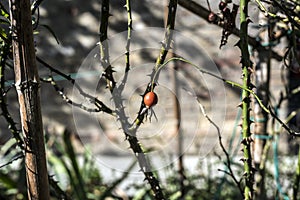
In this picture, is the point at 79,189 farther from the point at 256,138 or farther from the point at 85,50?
the point at 85,50

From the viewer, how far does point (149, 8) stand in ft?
10.5

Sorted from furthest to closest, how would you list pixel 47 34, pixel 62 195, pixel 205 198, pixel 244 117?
pixel 47 34, pixel 205 198, pixel 62 195, pixel 244 117

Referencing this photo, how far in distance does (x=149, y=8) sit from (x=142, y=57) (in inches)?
12.3

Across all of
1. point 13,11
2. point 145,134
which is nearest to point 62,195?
point 145,134

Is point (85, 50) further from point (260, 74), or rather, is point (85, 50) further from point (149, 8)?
point (260, 74)

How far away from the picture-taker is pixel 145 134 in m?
1.03

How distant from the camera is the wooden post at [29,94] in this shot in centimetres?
67

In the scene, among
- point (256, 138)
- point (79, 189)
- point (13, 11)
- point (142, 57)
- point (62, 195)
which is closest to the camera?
point (13, 11)

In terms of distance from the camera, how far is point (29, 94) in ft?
2.29

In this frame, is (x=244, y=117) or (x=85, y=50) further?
(x=85, y=50)

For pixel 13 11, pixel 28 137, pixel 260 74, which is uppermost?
pixel 260 74

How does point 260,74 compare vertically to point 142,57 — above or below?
below

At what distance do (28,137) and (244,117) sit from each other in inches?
13.2

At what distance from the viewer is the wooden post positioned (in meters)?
0.67
